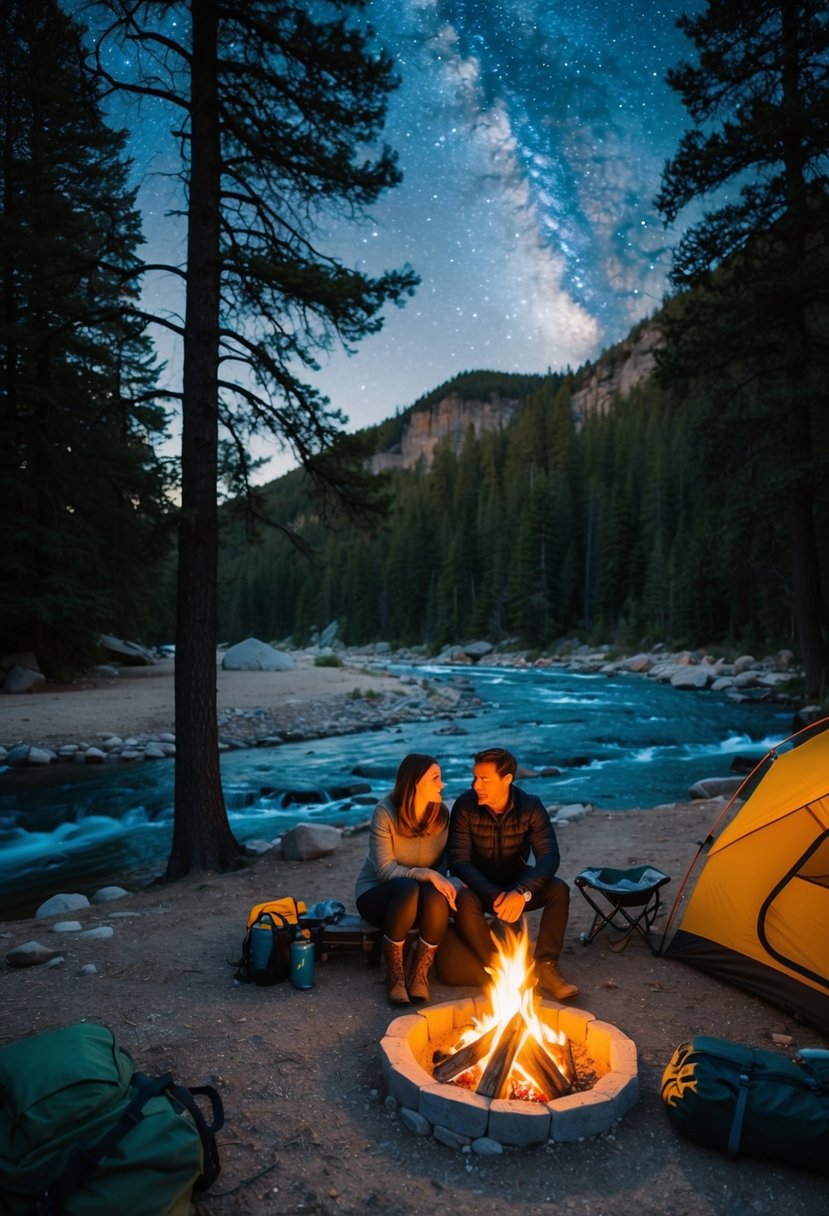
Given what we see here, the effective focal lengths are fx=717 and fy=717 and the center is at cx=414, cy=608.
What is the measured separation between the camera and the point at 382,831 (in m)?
4.60

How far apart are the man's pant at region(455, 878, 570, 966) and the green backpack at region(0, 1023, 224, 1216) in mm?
1993

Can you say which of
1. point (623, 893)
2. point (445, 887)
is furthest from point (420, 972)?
point (623, 893)

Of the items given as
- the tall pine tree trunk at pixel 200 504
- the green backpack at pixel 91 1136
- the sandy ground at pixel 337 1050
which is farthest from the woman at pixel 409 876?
the tall pine tree trunk at pixel 200 504

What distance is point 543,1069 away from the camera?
3.25 meters

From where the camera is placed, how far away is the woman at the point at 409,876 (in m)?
4.32

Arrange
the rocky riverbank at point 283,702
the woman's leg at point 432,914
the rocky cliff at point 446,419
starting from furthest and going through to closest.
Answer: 1. the rocky cliff at point 446,419
2. the rocky riverbank at point 283,702
3. the woman's leg at point 432,914

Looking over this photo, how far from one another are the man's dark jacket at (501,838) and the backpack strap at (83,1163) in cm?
242

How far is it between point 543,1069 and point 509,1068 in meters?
0.17

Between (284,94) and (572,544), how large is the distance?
52.1 metres

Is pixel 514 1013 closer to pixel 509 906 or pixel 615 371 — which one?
pixel 509 906

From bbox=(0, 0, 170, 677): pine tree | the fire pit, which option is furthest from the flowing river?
the fire pit

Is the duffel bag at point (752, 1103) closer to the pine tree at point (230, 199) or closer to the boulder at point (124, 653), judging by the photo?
the pine tree at point (230, 199)

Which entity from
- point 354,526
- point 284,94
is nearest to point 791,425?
point 354,526

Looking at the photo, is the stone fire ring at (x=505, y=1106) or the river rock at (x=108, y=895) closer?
the stone fire ring at (x=505, y=1106)
